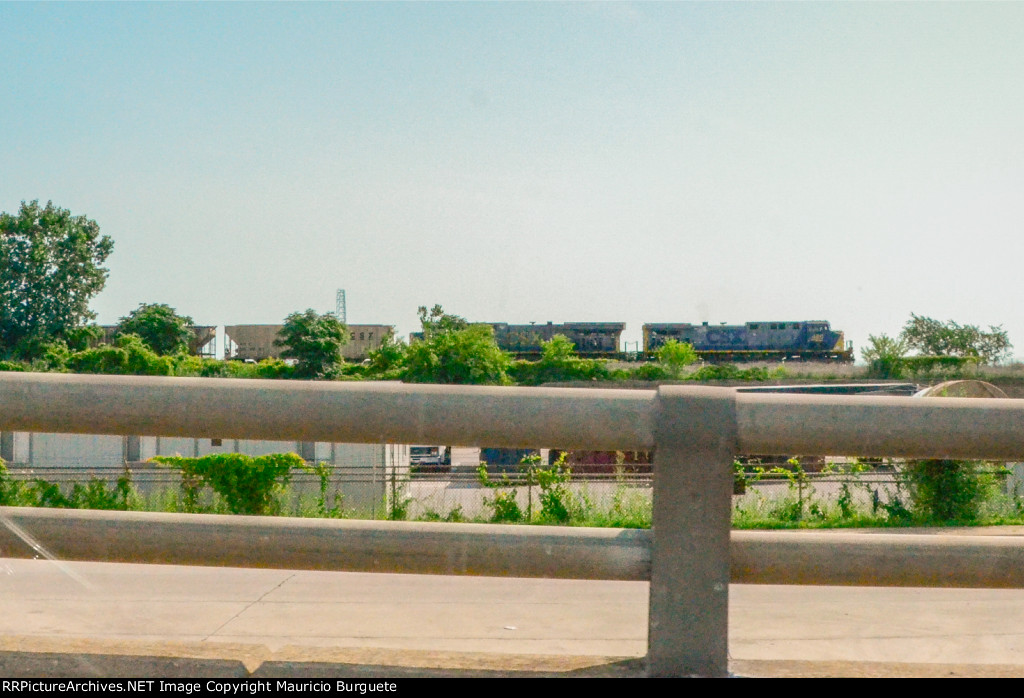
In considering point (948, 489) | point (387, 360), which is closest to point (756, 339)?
point (387, 360)

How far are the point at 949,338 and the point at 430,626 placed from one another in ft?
226

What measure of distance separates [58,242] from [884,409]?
8333 centimetres

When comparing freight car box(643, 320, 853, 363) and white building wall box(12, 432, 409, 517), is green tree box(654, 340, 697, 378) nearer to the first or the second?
freight car box(643, 320, 853, 363)

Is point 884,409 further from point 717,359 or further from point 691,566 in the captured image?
point 717,359

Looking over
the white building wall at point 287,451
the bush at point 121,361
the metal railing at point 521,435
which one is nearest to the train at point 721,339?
the bush at point 121,361

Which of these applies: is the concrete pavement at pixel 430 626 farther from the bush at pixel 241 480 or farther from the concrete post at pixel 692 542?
the bush at pixel 241 480

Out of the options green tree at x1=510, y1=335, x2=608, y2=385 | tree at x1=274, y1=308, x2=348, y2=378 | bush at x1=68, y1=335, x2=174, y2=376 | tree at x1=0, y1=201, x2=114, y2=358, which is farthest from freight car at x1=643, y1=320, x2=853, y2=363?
tree at x1=0, y1=201, x2=114, y2=358

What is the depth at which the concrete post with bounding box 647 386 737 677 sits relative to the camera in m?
2.08

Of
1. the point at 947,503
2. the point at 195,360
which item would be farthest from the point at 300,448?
the point at 195,360

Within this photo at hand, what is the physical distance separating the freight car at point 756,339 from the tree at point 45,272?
150ft

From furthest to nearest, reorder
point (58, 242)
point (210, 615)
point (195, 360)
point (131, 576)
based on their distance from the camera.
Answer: point (58, 242) < point (195, 360) < point (131, 576) < point (210, 615)

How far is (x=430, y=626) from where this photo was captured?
521 centimetres

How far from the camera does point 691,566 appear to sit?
209 centimetres

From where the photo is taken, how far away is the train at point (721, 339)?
225ft
